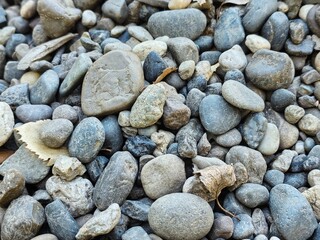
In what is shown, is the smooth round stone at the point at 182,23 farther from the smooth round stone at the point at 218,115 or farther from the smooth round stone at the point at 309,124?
the smooth round stone at the point at 309,124

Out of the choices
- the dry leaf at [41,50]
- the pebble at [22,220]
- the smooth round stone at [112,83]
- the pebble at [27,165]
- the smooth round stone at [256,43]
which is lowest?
the pebble at [22,220]

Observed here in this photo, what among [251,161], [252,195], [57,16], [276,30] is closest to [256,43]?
[276,30]

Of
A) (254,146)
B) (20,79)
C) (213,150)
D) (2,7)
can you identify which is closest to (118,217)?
(213,150)

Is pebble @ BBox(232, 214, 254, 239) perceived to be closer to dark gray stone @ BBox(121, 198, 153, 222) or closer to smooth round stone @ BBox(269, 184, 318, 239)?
smooth round stone @ BBox(269, 184, 318, 239)

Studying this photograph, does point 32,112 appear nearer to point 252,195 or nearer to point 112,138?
point 112,138

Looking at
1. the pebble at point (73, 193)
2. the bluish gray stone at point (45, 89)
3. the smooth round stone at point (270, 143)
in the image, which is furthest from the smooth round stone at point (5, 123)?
the smooth round stone at point (270, 143)

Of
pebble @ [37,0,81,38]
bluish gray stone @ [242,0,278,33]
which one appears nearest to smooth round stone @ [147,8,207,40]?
bluish gray stone @ [242,0,278,33]
